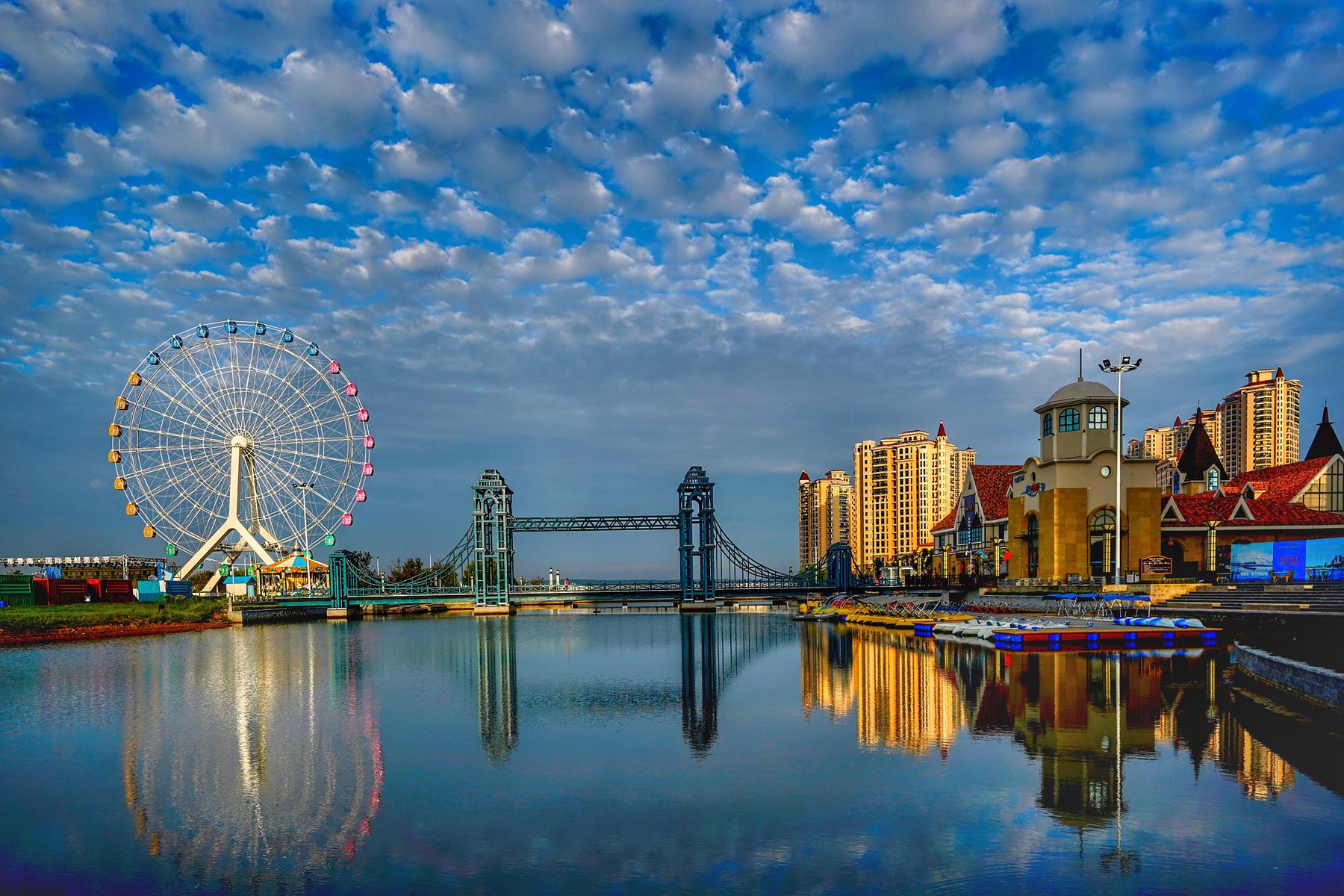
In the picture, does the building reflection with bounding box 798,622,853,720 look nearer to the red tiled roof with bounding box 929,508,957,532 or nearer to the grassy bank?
the red tiled roof with bounding box 929,508,957,532

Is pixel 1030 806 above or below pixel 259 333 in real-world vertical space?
below

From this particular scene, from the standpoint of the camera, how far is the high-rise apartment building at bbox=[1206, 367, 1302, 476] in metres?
180

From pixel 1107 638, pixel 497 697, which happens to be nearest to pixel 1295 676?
pixel 1107 638

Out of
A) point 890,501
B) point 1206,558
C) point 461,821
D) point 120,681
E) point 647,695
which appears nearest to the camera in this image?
point 461,821

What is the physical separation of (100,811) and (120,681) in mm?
23522

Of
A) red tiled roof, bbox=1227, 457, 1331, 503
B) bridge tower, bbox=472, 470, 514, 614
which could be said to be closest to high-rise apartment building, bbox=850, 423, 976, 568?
bridge tower, bbox=472, 470, 514, 614

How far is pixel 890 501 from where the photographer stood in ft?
612

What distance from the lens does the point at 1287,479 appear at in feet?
212

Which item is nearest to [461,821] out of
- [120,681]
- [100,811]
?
[100,811]

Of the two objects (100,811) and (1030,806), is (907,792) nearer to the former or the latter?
(1030,806)

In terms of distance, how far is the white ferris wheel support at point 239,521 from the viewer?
8294 centimetres

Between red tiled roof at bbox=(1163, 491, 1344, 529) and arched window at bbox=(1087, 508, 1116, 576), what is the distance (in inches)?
184

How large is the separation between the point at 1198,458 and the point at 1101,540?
2292 cm

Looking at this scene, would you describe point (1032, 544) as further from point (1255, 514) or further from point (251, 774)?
point (251, 774)
